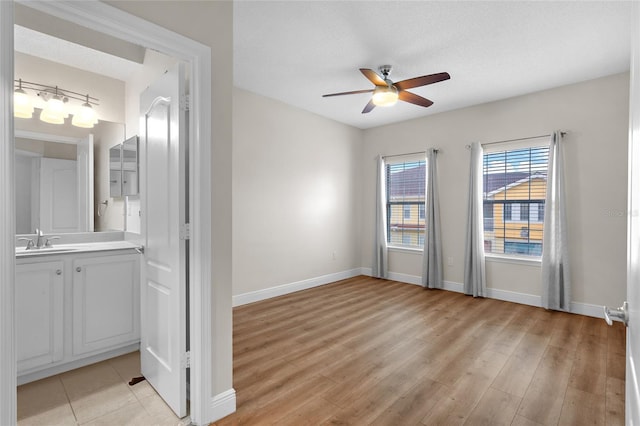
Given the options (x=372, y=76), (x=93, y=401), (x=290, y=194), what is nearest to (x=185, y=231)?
(x=93, y=401)

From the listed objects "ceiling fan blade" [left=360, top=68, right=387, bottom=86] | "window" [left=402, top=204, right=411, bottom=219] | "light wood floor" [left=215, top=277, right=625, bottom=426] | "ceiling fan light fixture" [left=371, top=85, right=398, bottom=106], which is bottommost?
"light wood floor" [left=215, top=277, right=625, bottom=426]

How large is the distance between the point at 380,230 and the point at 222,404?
4240mm

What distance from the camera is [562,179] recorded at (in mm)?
3896

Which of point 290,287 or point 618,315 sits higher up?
point 618,315

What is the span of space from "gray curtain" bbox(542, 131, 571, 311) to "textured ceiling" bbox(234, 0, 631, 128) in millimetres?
1006

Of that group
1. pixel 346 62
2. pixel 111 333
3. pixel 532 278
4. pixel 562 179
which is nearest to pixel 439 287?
pixel 532 278

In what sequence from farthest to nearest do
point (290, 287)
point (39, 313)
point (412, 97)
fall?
point (290, 287)
point (412, 97)
point (39, 313)

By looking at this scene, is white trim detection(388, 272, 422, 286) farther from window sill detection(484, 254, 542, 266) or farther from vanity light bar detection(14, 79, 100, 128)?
vanity light bar detection(14, 79, 100, 128)

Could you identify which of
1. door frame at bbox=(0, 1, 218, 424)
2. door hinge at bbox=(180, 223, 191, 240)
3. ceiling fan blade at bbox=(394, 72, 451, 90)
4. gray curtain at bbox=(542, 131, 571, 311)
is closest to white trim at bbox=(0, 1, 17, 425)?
door frame at bbox=(0, 1, 218, 424)

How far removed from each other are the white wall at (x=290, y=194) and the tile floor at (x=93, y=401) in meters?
1.83

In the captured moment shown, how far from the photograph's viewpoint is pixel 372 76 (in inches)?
118

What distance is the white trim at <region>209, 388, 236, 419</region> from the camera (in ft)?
6.05

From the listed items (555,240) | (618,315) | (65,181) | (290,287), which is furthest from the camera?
(290,287)

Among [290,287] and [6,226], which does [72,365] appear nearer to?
[6,226]
